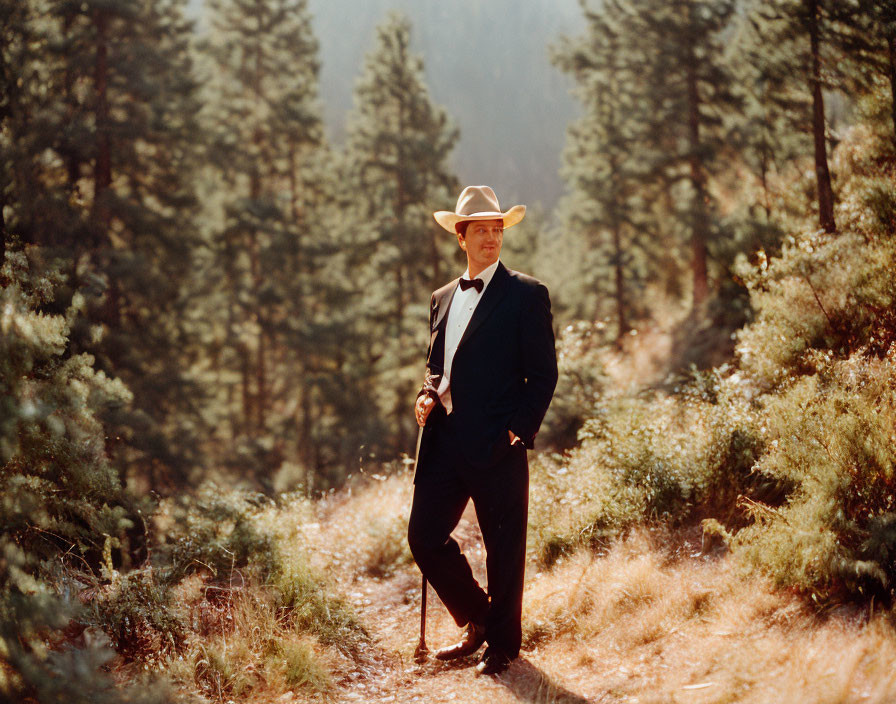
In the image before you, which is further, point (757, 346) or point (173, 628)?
point (757, 346)

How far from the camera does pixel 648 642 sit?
4004 millimetres

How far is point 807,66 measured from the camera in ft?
32.0

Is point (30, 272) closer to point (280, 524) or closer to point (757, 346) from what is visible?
point (280, 524)

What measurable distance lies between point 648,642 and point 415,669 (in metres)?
1.53

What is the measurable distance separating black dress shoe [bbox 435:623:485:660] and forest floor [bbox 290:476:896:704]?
0.06 meters

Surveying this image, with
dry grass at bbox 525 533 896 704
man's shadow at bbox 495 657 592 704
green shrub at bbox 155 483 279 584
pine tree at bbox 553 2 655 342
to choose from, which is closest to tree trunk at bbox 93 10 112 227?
green shrub at bbox 155 483 279 584

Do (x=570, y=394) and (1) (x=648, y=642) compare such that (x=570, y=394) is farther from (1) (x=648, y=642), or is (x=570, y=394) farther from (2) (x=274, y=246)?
(2) (x=274, y=246)

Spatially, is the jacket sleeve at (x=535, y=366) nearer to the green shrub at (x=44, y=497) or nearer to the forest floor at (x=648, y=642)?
the forest floor at (x=648, y=642)

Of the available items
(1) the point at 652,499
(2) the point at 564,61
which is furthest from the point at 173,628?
(2) the point at 564,61

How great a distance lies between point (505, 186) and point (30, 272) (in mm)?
115828

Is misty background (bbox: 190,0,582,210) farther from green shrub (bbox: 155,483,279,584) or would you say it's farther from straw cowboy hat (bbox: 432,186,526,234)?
straw cowboy hat (bbox: 432,186,526,234)

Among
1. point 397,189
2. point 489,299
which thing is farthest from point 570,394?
point 397,189

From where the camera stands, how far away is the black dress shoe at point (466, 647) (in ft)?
14.1

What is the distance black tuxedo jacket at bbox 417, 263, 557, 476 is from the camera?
387 centimetres
